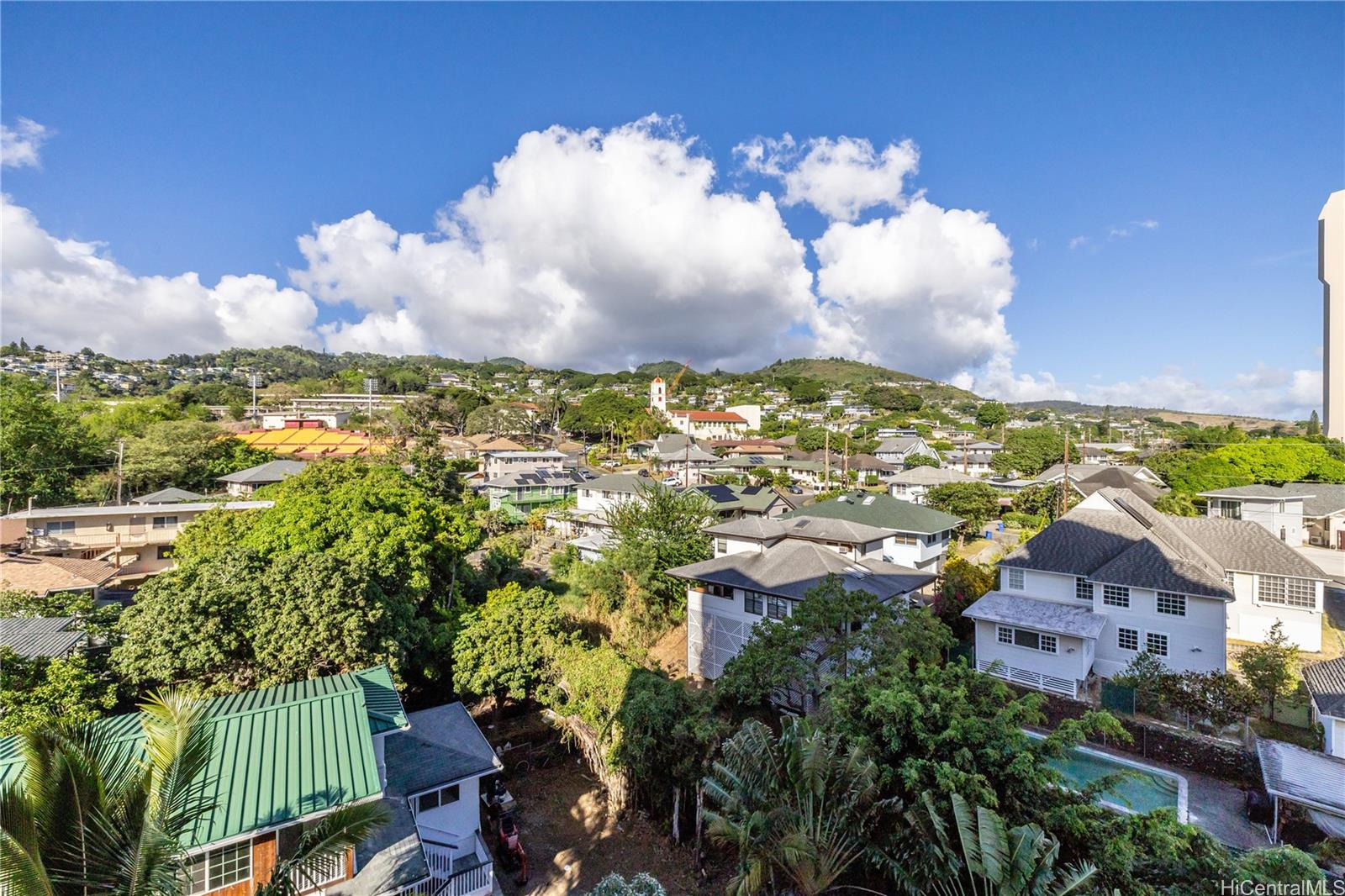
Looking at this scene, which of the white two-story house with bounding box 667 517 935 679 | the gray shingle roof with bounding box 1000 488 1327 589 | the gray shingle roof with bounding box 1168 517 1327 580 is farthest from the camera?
the gray shingle roof with bounding box 1168 517 1327 580

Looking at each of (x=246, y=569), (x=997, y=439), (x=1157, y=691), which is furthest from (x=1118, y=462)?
(x=246, y=569)

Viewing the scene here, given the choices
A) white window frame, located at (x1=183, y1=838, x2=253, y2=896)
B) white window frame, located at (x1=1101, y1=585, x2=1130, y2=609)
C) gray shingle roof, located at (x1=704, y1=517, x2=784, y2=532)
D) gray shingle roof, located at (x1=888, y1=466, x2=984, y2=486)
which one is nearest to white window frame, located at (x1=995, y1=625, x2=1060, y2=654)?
white window frame, located at (x1=1101, y1=585, x2=1130, y2=609)

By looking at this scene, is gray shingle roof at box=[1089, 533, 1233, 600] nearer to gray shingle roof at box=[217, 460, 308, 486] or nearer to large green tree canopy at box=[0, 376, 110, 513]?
gray shingle roof at box=[217, 460, 308, 486]

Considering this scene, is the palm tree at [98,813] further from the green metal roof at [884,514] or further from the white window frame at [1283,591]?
the white window frame at [1283,591]

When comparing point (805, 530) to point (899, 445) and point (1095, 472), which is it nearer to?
point (1095, 472)

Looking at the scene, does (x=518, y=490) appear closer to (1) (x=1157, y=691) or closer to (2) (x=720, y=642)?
(2) (x=720, y=642)

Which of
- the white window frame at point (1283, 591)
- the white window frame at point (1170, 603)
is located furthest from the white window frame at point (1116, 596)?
the white window frame at point (1283, 591)
